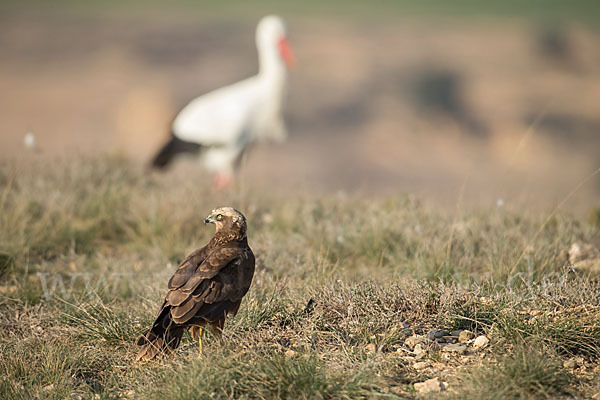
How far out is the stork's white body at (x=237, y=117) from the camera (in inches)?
317

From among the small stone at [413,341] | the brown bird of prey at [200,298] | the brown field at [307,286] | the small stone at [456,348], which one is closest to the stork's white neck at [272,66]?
A: the brown field at [307,286]

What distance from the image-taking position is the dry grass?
3010mm

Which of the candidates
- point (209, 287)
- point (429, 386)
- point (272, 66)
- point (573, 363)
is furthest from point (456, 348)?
point (272, 66)

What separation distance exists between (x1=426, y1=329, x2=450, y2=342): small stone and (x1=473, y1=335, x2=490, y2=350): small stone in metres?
0.17

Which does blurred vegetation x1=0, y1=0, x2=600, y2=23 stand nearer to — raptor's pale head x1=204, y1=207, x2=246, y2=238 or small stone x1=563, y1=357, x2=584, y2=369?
small stone x1=563, y1=357, x2=584, y2=369

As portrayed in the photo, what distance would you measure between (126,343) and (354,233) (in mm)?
2152

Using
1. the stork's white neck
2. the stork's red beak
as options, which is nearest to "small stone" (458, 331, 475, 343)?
the stork's white neck

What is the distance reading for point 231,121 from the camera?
8031 millimetres

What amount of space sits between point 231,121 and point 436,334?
16.4ft

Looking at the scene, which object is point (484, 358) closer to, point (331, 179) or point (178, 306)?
point (178, 306)

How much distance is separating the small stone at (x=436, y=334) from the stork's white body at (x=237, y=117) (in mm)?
4897

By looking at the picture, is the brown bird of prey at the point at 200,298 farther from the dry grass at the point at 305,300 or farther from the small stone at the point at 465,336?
the small stone at the point at 465,336

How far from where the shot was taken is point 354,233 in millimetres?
5199

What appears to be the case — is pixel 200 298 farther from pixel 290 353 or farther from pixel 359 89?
pixel 359 89
